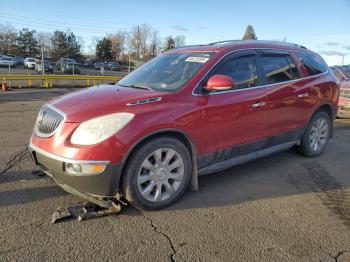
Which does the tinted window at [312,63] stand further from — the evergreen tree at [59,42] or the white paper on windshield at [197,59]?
the evergreen tree at [59,42]

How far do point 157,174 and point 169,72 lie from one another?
1.43 meters

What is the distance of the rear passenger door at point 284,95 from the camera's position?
475cm

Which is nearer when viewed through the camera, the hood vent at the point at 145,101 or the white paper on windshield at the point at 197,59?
the hood vent at the point at 145,101

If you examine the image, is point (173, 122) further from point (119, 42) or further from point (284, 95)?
point (119, 42)

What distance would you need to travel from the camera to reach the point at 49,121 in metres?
3.57

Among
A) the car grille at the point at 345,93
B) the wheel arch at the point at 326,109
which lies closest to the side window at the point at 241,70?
the wheel arch at the point at 326,109

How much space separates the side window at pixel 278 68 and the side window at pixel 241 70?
0.25 meters

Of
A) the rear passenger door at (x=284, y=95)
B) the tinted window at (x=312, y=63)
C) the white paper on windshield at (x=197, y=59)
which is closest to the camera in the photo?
the white paper on windshield at (x=197, y=59)

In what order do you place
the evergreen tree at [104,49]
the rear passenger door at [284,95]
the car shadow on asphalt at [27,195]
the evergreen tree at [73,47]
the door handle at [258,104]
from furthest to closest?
the evergreen tree at [104,49]
the evergreen tree at [73,47]
the rear passenger door at [284,95]
the door handle at [258,104]
the car shadow on asphalt at [27,195]

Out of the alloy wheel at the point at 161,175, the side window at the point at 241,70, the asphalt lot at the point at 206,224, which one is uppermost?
the side window at the point at 241,70

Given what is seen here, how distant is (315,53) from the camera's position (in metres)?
5.96

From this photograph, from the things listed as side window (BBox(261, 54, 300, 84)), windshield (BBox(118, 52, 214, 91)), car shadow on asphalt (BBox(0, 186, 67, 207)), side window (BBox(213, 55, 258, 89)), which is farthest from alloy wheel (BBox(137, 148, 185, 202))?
side window (BBox(261, 54, 300, 84))

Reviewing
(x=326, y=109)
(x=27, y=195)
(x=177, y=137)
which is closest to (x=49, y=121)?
(x=27, y=195)

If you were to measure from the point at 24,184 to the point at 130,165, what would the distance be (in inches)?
67.7
